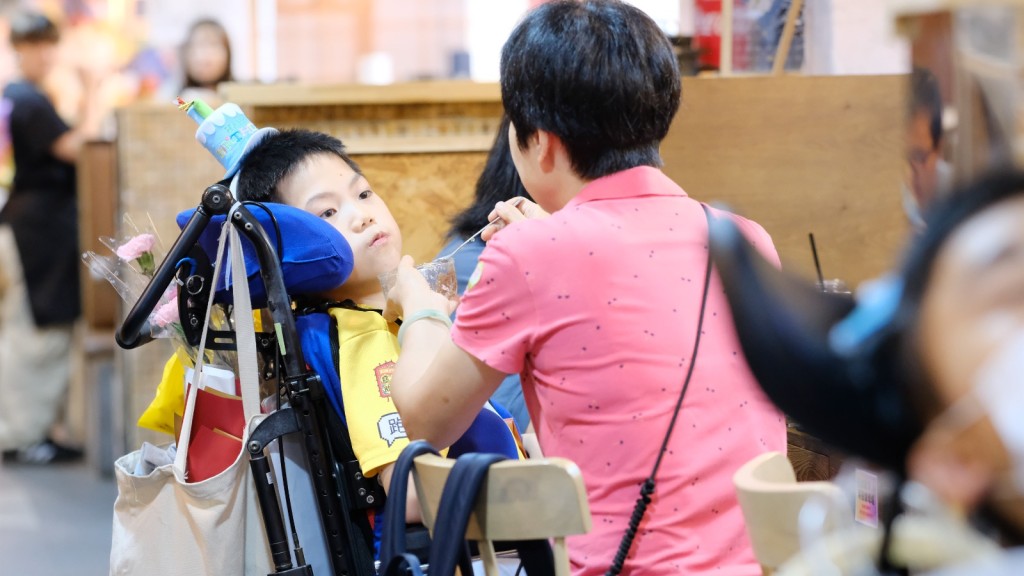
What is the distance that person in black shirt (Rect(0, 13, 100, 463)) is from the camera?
18.9ft

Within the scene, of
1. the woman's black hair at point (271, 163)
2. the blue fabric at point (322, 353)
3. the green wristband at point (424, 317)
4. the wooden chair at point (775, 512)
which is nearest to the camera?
the wooden chair at point (775, 512)

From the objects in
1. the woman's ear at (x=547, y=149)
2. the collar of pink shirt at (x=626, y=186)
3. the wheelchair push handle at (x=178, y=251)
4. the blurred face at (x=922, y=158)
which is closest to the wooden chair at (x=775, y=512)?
the blurred face at (x=922, y=158)

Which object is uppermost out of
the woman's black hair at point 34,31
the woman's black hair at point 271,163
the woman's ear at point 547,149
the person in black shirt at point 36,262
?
the woman's black hair at point 34,31

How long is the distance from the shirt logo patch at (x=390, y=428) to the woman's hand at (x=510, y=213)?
32 centimetres

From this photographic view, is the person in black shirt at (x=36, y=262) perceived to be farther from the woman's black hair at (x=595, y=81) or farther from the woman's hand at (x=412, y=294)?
the woman's black hair at (x=595, y=81)

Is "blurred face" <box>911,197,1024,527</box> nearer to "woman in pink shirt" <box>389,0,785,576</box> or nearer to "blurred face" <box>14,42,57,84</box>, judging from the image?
"woman in pink shirt" <box>389,0,785,576</box>

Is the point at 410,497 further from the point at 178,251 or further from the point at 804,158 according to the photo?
the point at 804,158

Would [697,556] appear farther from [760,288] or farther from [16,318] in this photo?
[16,318]

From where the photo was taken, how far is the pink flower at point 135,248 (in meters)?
2.25

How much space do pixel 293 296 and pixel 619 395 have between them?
827 millimetres

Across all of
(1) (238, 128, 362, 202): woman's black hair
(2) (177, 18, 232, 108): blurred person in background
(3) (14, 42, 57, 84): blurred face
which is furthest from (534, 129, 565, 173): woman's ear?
(3) (14, 42, 57, 84): blurred face

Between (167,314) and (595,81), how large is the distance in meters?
0.93

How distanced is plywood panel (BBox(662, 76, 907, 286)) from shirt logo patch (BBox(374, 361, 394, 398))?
3.69 feet

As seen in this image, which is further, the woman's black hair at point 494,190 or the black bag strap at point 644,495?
the woman's black hair at point 494,190
